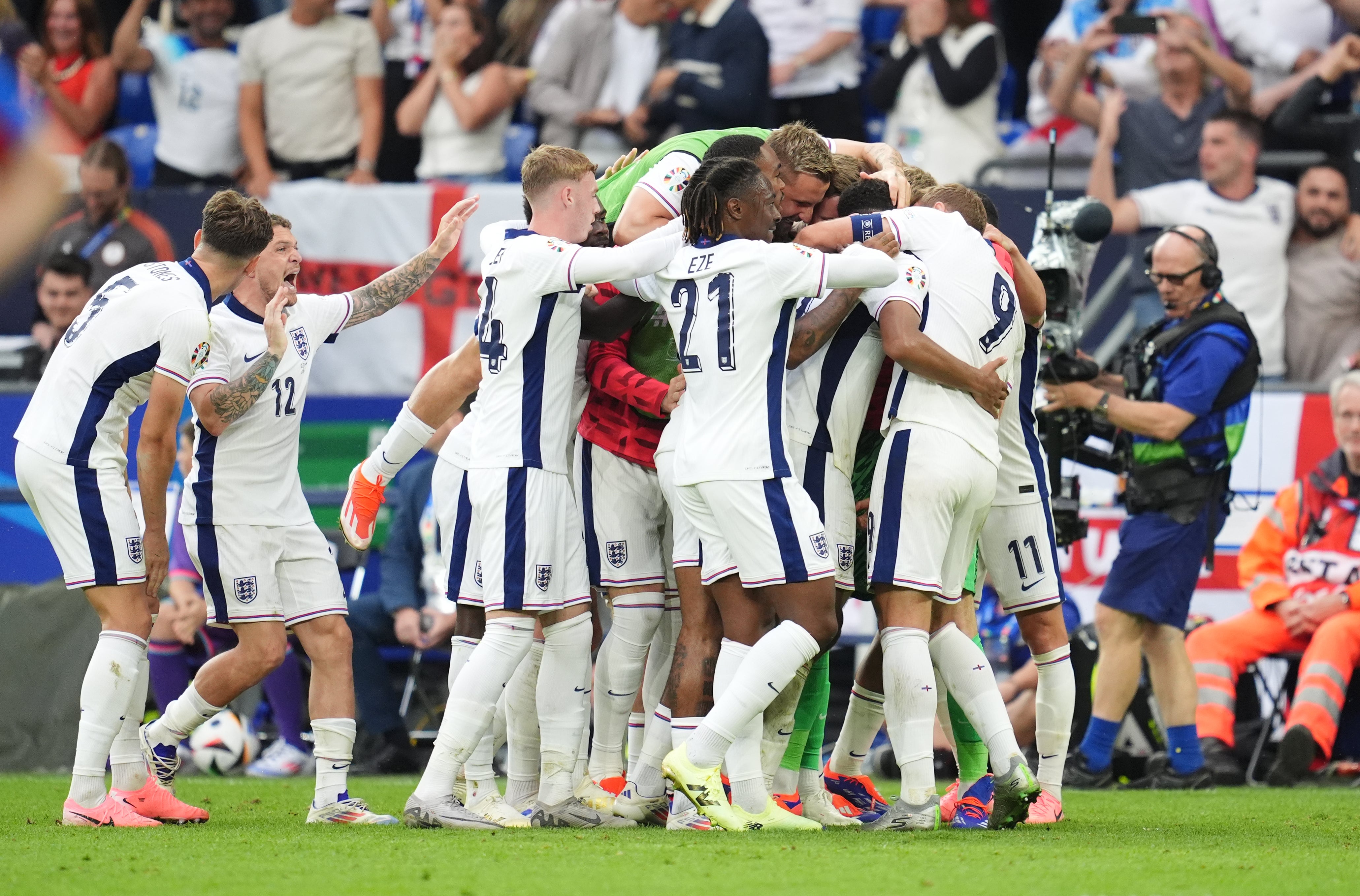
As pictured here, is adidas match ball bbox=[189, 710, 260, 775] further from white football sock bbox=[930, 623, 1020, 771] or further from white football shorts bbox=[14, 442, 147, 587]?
white football sock bbox=[930, 623, 1020, 771]

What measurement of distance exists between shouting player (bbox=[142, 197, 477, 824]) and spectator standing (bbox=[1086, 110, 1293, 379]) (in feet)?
20.0

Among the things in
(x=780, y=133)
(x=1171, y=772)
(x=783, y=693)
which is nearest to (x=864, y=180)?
(x=780, y=133)

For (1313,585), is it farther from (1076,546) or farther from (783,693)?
(783,693)

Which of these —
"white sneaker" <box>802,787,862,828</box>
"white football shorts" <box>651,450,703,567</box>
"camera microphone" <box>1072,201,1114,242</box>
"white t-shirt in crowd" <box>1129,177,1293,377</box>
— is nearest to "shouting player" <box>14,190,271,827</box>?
"white football shorts" <box>651,450,703,567</box>

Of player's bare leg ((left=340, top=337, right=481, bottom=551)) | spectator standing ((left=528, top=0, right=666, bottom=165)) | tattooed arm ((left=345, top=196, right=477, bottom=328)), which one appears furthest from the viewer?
spectator standing ((left=528, top=0, right=666, bottom=165))

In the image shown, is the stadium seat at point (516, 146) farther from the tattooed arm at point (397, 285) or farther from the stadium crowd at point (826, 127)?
the tattooed arm at point (397, 285)

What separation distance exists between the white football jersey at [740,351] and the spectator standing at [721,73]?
19.3 ft

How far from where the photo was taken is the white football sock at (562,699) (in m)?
6.38

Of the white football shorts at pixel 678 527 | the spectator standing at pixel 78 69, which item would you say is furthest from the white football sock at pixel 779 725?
the spectator standing at pixel 78 69

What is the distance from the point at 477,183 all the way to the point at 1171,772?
252 inches

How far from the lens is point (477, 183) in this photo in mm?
12336

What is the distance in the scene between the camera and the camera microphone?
7801 mm

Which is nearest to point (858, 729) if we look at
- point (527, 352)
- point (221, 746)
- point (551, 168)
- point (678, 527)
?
point (678, 527)

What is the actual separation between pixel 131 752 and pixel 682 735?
7.39 feet
